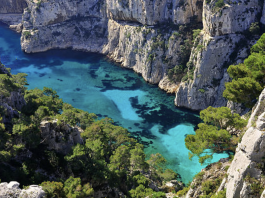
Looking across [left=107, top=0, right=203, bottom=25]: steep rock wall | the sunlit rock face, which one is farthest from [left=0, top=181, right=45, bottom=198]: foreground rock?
the sunlit rock face

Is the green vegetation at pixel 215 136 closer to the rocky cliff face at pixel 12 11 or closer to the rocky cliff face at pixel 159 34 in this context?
the rocky cliff face at pixel 159 34

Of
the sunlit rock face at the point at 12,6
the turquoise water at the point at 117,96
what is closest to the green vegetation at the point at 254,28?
the turquoise water at the point at 117,96

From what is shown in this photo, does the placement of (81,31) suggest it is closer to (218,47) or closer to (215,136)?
(218,47)

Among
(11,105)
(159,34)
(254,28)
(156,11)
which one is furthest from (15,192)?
(156,11)

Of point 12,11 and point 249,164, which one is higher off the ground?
point 12,11

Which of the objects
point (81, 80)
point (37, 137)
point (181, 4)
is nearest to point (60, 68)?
point (81, 80)

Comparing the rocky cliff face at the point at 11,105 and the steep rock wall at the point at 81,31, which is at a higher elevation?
the steep rock wall at the point at 81,31

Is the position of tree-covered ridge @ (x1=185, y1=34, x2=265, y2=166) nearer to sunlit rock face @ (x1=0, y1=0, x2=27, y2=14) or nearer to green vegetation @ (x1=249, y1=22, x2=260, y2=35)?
green vegetation @ (x1=249, y1=22, x2=260, y2=35)

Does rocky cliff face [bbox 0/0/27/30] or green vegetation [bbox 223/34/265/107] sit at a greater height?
rocky cliff face [bbox 0/0/27/30]
